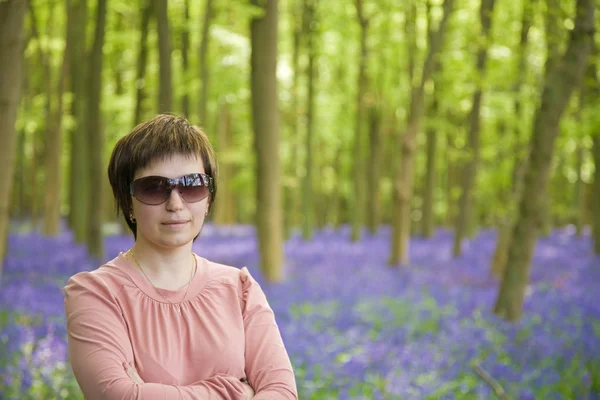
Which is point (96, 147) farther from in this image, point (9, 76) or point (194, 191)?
point (194, 191)

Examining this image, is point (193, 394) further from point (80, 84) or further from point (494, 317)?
point (80, 84)

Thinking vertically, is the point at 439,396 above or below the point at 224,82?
below

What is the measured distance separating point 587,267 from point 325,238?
32.3 feet

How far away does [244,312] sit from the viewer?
8.51 ft

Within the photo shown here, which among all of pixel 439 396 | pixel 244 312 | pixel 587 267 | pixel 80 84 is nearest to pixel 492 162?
pixel 587 267

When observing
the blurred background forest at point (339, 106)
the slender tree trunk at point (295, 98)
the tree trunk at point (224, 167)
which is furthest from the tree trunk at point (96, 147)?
the tree trunk at point (224, 167)

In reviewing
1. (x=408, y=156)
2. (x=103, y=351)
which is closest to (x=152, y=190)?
(x=103, y=351)

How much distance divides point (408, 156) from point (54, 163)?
962 cm

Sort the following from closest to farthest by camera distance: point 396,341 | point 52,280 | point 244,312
A: 1. point 244,312
2. point 396,341
3. point 52,280

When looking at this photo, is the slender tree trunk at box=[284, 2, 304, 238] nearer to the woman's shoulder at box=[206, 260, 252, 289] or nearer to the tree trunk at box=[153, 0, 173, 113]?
A: the tree trunk at box=[153, 0, 173, 113]

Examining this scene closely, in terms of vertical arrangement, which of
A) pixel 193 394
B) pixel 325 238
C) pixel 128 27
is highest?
pixel 128 27

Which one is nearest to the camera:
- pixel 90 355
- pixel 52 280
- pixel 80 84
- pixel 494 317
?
pixel 90 355

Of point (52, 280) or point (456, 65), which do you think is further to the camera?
point (456, 65)

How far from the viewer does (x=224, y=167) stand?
28.0 meters
